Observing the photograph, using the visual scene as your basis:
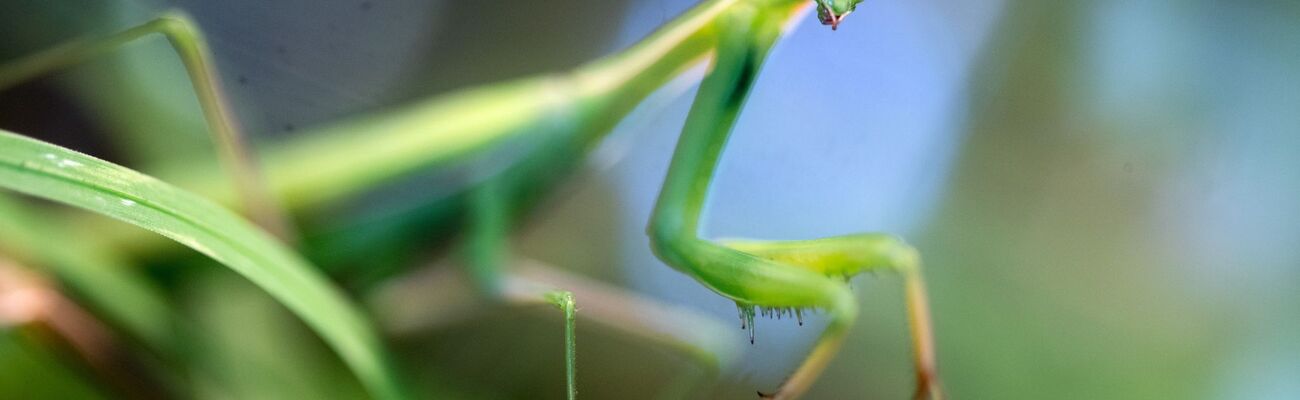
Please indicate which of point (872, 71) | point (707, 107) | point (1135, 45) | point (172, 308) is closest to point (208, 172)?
point (172, 308)

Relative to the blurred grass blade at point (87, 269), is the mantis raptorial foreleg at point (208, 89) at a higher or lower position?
higher

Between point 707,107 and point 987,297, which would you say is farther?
point 987,297

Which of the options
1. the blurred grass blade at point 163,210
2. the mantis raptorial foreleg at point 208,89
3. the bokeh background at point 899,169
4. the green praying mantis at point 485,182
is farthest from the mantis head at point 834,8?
the mantis raptorial foreleg at point 208,89

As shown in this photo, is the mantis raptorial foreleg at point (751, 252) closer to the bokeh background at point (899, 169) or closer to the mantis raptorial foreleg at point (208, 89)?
the bokeh background at point (899, 169)

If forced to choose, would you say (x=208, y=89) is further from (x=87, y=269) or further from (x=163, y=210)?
(x=163, y=210)

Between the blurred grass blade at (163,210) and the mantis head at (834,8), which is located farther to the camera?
the mantis head at (834,8)

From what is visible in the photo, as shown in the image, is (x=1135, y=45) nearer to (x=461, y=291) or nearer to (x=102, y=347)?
(x=461, y=291)

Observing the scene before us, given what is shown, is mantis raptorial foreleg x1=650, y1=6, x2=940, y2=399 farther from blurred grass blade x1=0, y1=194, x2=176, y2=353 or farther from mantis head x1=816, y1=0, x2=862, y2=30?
blurred grass blade x1=0, y1=194, x2=176, y2=353

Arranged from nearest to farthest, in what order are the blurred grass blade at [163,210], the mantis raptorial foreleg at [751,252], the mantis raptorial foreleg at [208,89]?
the blurred grass blade at [163,210] → the mantis raptorial foreleg at [751,252] → the mantis raptorial foreleg at [208,89]

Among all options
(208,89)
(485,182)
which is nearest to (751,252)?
(485,182)
